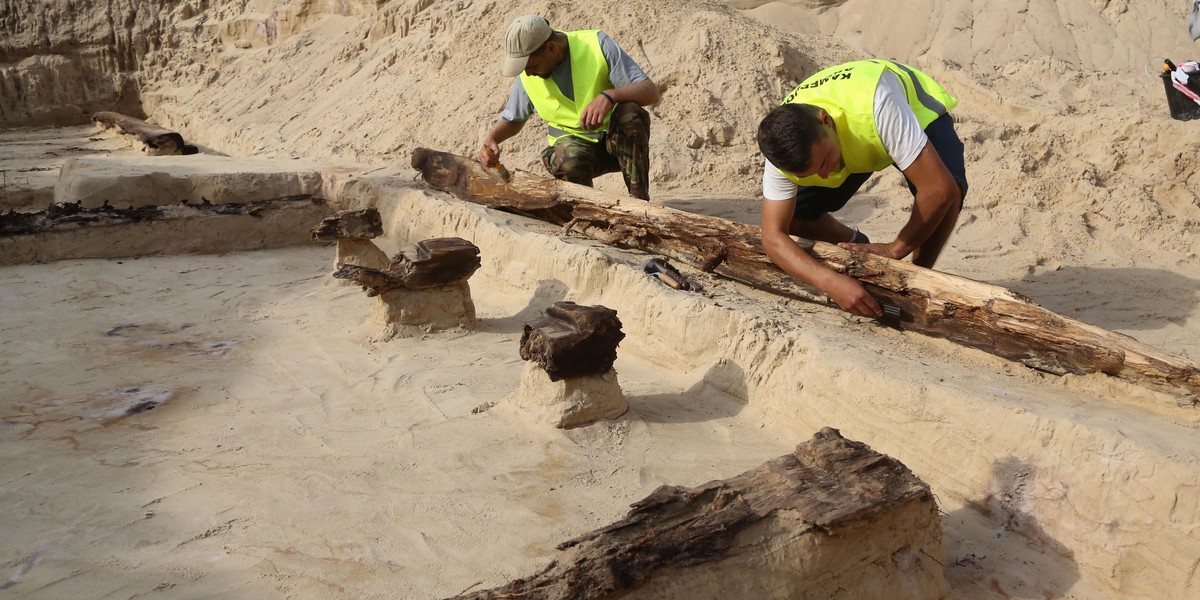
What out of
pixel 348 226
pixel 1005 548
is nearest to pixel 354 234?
pixel 348 226

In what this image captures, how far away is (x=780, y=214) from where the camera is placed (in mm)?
3727

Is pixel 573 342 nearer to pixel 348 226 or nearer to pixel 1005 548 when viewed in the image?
pixel 1005 548

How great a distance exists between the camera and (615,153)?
210 inches

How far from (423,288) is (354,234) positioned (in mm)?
899

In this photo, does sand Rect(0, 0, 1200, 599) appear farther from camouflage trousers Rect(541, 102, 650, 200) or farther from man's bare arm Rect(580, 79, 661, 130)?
man's bare arm Rect(580, 79, 661, 130)

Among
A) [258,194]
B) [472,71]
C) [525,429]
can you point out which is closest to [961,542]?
[525,429]

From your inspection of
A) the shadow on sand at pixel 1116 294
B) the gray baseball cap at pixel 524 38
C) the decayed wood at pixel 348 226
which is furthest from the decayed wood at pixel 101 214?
the shadow on sand at pixel 1116 294

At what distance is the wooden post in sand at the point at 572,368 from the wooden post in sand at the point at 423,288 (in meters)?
1.07

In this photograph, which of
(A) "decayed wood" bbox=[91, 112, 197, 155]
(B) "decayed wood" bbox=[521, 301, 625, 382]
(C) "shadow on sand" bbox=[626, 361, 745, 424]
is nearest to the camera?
(B) "decayed wood" bbox=[521, 301, 625, 382]

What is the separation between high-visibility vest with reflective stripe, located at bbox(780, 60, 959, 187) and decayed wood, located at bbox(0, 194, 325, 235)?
4106 mm

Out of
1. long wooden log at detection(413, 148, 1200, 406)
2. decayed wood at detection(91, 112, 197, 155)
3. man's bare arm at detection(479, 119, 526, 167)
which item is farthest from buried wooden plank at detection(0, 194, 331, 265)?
decayed wood at detection(91, 112, 197, 155)

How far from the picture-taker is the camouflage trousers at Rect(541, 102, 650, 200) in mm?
5191

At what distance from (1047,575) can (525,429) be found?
169cm

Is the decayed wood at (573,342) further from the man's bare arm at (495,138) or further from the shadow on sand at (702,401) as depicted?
the man's bare arm at (495,138)
